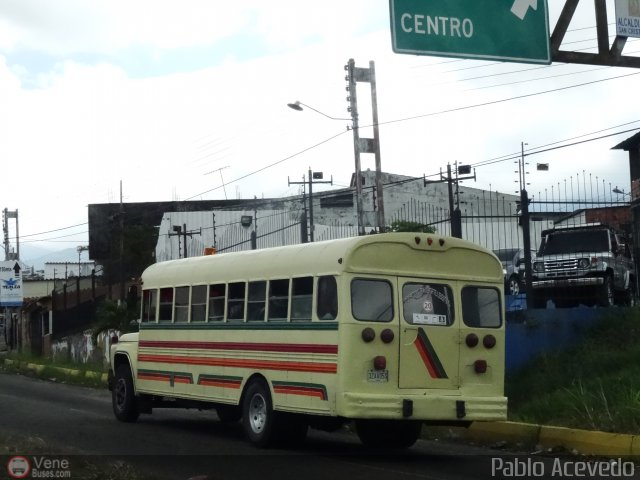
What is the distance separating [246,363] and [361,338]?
7.87ft

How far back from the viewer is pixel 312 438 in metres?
14.8

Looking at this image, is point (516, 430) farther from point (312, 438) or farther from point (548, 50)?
point (548, 50)

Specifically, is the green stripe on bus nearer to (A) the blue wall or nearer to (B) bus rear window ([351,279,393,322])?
(B) bus rear window ([351,279,393,322])

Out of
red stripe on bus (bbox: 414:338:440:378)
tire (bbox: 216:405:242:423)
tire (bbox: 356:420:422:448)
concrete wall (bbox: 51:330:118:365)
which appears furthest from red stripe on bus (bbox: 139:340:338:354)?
concrete wall (bbox: 51:330:118:365)

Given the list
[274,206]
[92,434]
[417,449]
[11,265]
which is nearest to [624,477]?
[417,449]

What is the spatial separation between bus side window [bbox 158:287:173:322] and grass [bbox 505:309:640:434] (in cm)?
554

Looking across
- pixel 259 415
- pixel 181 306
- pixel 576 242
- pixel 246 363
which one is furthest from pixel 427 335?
pixel 576 242

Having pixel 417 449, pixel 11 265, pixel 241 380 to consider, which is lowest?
pixel 417 449

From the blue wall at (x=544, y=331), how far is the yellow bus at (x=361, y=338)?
3803 mm


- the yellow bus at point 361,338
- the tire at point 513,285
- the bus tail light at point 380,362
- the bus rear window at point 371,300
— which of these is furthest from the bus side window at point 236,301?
the tire at point 513,285

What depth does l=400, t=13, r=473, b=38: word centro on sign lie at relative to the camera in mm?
10977

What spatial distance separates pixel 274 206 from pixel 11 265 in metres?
15.7

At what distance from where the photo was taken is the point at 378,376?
1200 centimetres

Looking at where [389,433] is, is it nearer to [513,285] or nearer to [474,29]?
[474,29]
